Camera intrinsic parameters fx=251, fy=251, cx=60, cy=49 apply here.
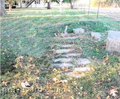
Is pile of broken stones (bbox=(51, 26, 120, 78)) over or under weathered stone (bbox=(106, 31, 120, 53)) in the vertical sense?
under

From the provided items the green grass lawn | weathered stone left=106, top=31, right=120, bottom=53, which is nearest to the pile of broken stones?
weathered stone left=106, top=31, right=120, bottom=53

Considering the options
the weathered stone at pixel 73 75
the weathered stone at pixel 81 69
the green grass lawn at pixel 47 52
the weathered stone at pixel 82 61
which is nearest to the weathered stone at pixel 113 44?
the green grass lawn at pixel 47 52

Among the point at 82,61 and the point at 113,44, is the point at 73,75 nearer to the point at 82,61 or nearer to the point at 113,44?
the point at 82,61

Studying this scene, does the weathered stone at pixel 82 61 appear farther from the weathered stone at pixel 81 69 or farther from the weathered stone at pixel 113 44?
the weathered stone at pixel 113 44

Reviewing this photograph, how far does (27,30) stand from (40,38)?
133 centimetres

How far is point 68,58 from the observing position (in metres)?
5.73

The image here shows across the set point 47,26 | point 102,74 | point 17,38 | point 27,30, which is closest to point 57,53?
point 102,74

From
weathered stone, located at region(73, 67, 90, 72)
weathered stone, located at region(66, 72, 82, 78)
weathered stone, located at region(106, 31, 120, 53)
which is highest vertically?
weathered stone, located at region(106, 31, 120, 53)

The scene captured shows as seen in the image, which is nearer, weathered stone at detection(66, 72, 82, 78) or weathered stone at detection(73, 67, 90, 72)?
weathered stone at detection(66, 72, 82, 78)

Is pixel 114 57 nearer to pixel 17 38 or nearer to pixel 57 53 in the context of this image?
pixel 57 53

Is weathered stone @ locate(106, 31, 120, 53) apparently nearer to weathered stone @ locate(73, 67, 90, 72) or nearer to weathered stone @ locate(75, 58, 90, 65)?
weathered stone @ locate(75, 58, 90, 65)

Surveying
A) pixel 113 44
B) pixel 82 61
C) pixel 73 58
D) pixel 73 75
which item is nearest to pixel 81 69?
pixel 73 75

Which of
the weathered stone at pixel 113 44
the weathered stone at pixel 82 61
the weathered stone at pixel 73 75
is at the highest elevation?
the weathered stone at pixel 113 44

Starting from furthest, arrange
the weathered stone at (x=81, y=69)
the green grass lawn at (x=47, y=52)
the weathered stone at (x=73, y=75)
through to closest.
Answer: the weathered stone at (x=81, y=69)
the weathered stone at (x=73, y=75)
the green grass lawn at (x=47, y=52)
